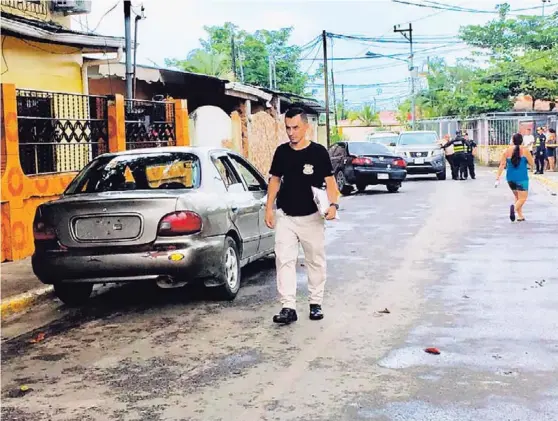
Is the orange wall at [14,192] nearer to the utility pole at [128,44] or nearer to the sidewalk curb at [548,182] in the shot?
the utility pole at [128,44]

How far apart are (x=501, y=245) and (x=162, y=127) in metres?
8.02

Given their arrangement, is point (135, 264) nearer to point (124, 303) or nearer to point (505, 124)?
point (124, 303)

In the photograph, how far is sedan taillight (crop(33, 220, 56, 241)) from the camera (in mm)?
7320

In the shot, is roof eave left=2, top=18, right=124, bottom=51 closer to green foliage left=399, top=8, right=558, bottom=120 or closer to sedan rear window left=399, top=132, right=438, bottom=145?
sedan rear window left=399, top=132, right=438, bottom=145

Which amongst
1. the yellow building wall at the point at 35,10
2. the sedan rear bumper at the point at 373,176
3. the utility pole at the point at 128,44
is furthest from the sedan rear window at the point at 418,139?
the yellow building wall at the point at 35,10

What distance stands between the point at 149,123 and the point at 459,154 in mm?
13538

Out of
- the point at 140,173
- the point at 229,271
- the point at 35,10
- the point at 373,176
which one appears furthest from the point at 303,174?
the point at 373,176

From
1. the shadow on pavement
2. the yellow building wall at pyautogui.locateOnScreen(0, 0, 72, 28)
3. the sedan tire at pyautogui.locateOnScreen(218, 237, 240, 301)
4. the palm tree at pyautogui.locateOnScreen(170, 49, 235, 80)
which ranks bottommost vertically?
the shadow on pavement

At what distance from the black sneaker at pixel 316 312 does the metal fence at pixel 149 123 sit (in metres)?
8.30

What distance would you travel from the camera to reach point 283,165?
6922 mm

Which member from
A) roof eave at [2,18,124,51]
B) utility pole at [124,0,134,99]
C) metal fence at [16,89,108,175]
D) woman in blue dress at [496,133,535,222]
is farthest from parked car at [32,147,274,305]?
utility pole at [124,0,134,99]

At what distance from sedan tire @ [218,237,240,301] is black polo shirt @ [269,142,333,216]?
3.40ft

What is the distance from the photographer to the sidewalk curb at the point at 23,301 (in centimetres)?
782

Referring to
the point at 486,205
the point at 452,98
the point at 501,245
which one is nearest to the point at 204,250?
the point at 501,245
